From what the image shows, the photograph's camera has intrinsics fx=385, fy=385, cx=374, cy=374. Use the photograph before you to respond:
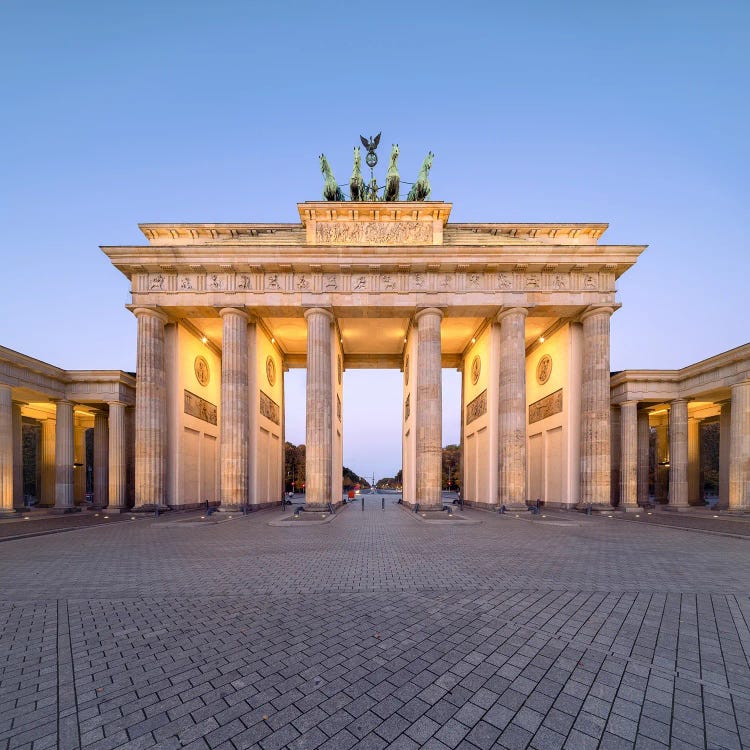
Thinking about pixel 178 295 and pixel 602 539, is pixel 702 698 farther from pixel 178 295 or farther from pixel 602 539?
pixel 178 295

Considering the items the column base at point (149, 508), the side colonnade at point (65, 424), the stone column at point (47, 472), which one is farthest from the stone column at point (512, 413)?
the stone column at point (47, 472)

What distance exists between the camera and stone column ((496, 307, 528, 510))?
21.6 metres

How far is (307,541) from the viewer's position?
12000 mm

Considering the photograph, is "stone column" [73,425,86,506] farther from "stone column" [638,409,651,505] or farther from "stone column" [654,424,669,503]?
"stone column" [654,424,669,503]

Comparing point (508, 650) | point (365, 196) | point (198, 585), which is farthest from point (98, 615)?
point (365, 196)

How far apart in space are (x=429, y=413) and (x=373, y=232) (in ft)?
37.9

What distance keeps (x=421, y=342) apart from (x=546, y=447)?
11.8m

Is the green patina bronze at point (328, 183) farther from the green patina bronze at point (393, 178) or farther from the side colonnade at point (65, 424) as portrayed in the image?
the side colonnade at point (65, 424)

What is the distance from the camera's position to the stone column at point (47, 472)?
29.8 meters

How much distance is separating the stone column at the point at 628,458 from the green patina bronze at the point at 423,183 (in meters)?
19.7

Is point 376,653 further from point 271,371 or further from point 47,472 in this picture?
point 47,472

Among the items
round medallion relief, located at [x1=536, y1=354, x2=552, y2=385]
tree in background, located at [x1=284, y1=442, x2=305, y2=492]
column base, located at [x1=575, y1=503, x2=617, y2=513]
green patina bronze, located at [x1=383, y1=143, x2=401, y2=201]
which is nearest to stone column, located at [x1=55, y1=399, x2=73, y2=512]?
green patina bronze, located at [x1=383, y1=143, x2=401, y2=201]

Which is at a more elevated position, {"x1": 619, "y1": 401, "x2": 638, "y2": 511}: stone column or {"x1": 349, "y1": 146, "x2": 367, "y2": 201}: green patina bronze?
{"x1": 349, "y1": 146, "x2": 367, "y2": 201}: green patina bronze

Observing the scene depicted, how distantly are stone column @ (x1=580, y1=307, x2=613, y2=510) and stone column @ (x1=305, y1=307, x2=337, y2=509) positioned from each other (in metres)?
14.7
